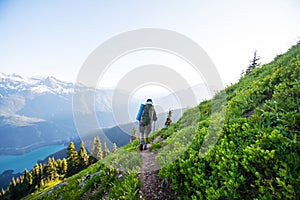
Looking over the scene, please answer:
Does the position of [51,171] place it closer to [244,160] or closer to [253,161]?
[244,160]

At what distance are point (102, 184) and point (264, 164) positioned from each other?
6193 mm

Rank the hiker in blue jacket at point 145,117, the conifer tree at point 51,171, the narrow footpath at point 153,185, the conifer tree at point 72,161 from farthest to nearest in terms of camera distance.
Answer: the conifer tree at point 51,171 → the conifer tree at point 72,161 → the hiker in blue jacket at point 145,117 → the narrow footpath at point 153,185

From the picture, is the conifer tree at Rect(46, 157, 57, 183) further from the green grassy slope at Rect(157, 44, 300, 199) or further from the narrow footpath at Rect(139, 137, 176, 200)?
the green grassy slope at Rect(157, 44, 300, 199)

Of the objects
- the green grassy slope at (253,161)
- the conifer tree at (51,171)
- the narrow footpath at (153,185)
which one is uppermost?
the green grassy slope at (253,161)

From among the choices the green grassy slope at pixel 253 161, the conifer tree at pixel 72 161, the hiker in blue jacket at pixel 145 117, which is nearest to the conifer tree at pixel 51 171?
the conifer tree at pixel 72 161

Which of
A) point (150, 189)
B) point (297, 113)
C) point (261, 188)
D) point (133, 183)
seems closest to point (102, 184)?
point (133, 183)

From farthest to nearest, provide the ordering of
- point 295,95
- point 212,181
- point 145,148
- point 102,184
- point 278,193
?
point 145,148, point 102,184, point 295,95, point 212,181, point 278,193

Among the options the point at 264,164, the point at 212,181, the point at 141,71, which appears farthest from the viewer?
the point at 141,71

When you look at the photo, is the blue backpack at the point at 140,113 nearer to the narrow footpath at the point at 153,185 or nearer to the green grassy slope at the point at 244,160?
the green grassy slope at the point at 244,160

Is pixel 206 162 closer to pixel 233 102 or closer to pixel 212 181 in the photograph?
pixel 212 181

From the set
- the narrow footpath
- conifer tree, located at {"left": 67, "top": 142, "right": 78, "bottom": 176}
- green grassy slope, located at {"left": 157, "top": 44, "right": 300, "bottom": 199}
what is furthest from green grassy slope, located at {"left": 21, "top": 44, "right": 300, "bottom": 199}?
conifer tree, located at {"left": 67, "top": 142, "right": 78, "bottom": 176}

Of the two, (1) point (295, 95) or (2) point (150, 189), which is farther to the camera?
(2) point (150, 189)

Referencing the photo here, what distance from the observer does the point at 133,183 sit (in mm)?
6078

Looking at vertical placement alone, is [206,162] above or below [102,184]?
above
